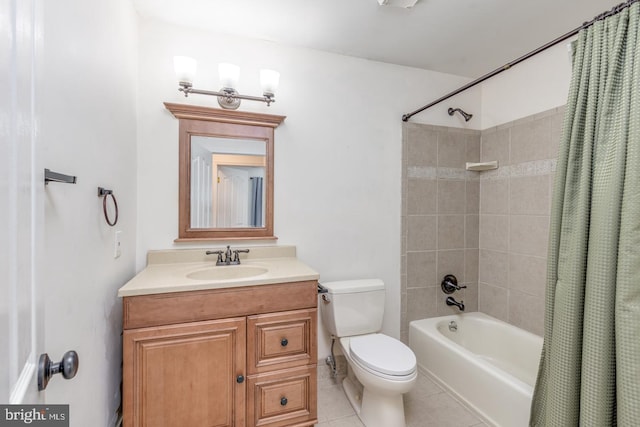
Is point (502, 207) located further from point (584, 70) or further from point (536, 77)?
point (584, 70)

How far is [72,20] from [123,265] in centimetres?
112

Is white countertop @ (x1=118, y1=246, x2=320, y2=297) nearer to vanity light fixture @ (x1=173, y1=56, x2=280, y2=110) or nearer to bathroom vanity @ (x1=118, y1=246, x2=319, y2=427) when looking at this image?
bathroom vanity @ (x1=118, y1=246, x2=319, y2=427)

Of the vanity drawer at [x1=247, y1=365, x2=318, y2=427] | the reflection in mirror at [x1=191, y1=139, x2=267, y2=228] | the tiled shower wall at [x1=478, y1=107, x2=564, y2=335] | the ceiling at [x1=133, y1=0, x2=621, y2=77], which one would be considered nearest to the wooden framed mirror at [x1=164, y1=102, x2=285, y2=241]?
the reflection in mirror at [x1=191, y1=139, x2=267, y2=228]

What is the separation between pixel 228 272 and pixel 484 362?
1.69m

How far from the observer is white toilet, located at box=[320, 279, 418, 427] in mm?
1510

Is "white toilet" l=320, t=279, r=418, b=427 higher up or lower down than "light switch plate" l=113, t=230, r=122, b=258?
lower down

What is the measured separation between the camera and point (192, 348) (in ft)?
4.40

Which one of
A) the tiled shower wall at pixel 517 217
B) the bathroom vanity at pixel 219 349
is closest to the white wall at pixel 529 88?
the tiled shower wall at pixel 517 217

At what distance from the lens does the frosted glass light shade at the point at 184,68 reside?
1.65 meters

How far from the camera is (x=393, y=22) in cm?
176

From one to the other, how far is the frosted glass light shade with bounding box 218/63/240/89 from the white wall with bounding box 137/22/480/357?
145 millimetres

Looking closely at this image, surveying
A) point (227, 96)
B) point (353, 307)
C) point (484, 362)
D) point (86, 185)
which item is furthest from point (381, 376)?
point (227, 96)

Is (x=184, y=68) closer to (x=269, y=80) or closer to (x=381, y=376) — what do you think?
(x=269, y=80)

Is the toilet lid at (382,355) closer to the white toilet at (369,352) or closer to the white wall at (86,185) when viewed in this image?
the white toilet at (369,352)
